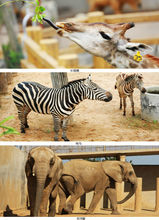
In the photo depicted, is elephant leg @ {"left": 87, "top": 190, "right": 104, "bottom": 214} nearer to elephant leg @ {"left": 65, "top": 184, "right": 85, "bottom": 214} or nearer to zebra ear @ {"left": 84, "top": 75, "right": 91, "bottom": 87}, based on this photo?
elephant leg @ {"left": 65, "top": 184, "right": 85, "bottom": 214}

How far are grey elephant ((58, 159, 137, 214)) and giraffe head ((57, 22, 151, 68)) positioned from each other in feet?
1.95

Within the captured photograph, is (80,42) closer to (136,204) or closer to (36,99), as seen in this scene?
(36,99)

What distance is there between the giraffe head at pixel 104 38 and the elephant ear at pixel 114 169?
1.85 feet

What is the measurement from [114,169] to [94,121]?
369 millimetres

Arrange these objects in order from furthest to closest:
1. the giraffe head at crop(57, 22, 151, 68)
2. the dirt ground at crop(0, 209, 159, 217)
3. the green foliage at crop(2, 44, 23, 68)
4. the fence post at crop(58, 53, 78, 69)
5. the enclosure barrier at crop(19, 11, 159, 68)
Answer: the green foliage at crop(2, 44, 23, 68)
the enclosure barrier at crop(19, 11, 159, 68)
the fence post at crop(58, 53, 78, 69)
the dirt ground at crop(0, 209, 159, 217)
the giraffe head at crop(57, 22, 151, 68)

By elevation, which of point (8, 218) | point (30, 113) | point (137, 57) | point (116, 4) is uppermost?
point (116, 4)

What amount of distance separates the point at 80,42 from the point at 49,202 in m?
0.91

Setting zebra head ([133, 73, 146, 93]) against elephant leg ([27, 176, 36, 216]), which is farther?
elephant leg ([27, 176, 36, 216])

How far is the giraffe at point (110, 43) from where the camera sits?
11.2 ft

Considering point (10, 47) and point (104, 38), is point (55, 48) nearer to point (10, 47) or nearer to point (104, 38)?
point (104, 38)

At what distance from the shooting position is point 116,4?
1309 cm

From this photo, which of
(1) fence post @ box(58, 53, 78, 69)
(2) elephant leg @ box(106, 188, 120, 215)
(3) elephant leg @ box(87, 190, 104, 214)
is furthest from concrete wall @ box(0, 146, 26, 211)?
(1) fence post @ box(58, 53, 78, 69)

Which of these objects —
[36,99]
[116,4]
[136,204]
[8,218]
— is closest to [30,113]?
[36,99]

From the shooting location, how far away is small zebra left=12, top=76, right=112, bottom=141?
10.9 feet
